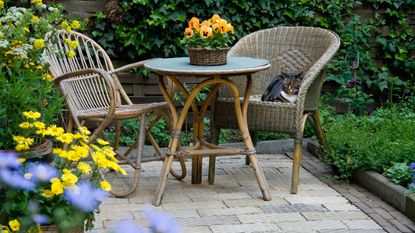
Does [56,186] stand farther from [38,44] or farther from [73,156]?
[38,44]

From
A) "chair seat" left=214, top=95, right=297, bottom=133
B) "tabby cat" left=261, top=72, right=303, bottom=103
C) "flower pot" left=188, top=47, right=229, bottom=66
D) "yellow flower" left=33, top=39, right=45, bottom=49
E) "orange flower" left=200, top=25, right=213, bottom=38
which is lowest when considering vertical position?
"chair seat" left=214, top=95, right=297, bottom=133

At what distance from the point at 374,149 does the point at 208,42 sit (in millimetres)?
1186

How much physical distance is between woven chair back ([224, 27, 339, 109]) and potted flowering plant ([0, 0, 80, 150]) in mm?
1228

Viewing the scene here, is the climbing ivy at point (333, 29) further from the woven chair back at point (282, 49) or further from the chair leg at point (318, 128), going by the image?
the chair leg at point (318, 128)

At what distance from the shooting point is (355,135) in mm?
3920

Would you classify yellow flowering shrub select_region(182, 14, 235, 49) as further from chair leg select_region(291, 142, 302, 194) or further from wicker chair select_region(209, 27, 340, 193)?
chair leg select_region(291, 142, 302, 194)

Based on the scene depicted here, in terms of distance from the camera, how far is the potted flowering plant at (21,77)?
2303mm

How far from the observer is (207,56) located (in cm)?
332

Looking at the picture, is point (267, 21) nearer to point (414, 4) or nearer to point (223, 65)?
point (414, 4)

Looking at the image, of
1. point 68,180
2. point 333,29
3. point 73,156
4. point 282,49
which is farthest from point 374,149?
point 68,180

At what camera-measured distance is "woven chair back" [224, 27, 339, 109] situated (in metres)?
3.91

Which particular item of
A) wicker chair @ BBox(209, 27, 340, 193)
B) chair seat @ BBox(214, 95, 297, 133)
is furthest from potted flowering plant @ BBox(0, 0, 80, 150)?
wicker chair @ BBox(209, 27, 340, 193)

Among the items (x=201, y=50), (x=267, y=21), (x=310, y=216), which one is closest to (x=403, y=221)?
(x=310, y=216)

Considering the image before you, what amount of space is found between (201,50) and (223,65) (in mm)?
145
